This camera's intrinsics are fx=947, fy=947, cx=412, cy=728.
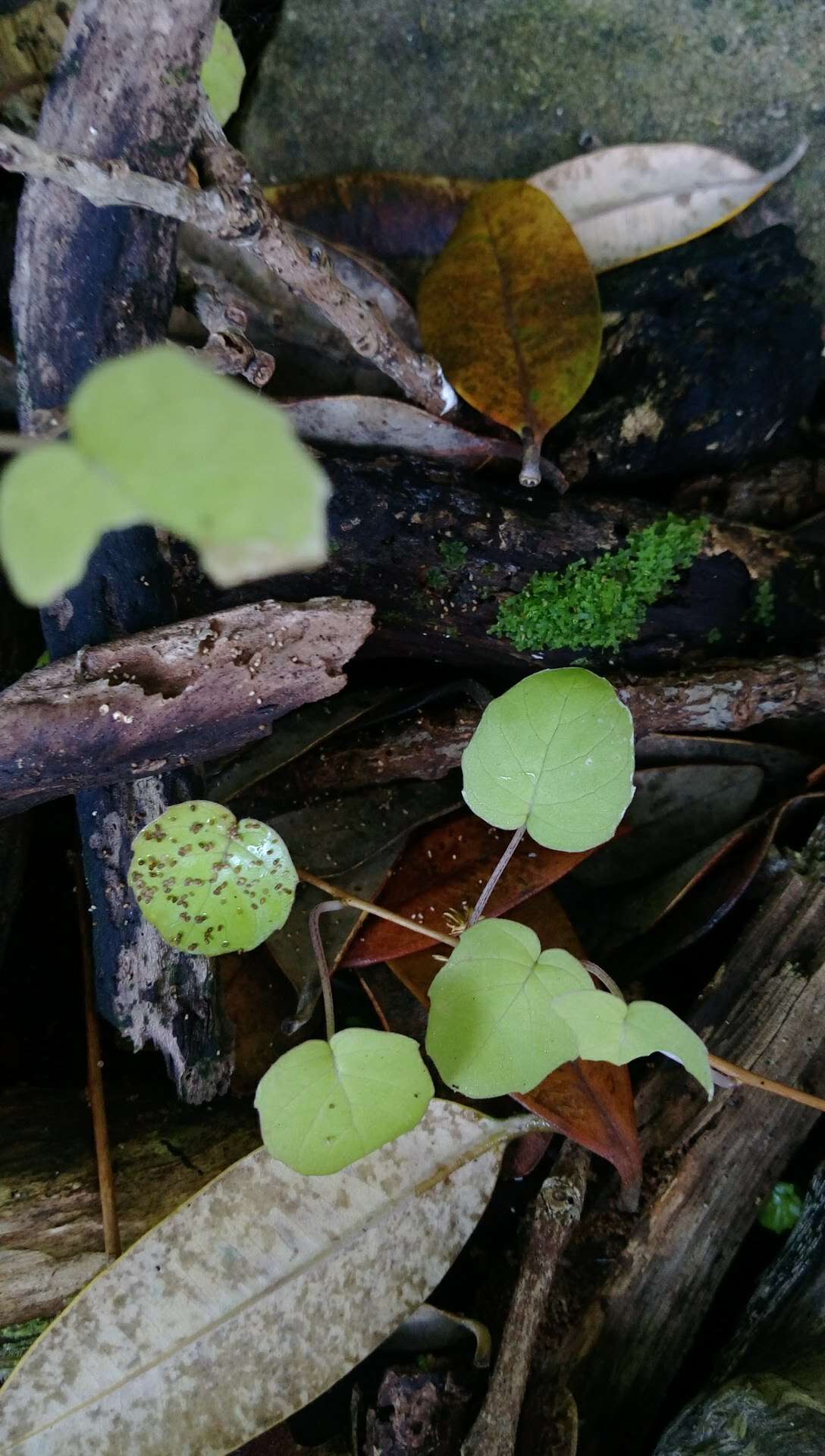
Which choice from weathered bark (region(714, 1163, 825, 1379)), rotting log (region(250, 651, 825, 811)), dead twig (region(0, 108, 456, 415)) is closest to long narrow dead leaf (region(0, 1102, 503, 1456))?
weathered bark (region(714, 1163, 825, 1379))

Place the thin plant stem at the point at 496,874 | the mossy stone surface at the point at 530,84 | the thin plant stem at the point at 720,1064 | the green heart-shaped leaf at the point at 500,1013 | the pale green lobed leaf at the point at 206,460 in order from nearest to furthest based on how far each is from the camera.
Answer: the pale green lobed leaf at the point at 206,460
the green heart-shaped leaf at the point at 500,1013
the thin plant stem at the point at 496,874
the thin plant stem at the point at 720,1064
the mossy stone surface at the point at 530,84

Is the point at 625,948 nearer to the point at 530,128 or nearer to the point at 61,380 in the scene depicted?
the point at 61,380

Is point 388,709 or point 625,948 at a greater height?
point 388,709

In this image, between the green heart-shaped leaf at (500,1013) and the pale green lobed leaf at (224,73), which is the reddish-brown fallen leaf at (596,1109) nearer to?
the green heart-shaped leaf at (500,1013)

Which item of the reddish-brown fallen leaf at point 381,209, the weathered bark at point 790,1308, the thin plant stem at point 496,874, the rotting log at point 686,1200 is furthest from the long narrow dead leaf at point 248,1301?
the reddish-brown fallen leaf at point 381,209

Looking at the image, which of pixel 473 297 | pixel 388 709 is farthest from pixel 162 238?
pixel 388 709

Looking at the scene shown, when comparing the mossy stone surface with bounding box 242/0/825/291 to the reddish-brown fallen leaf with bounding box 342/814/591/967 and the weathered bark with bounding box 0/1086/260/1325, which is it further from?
the weathered bark with bounding box 0/1086/260/1325
